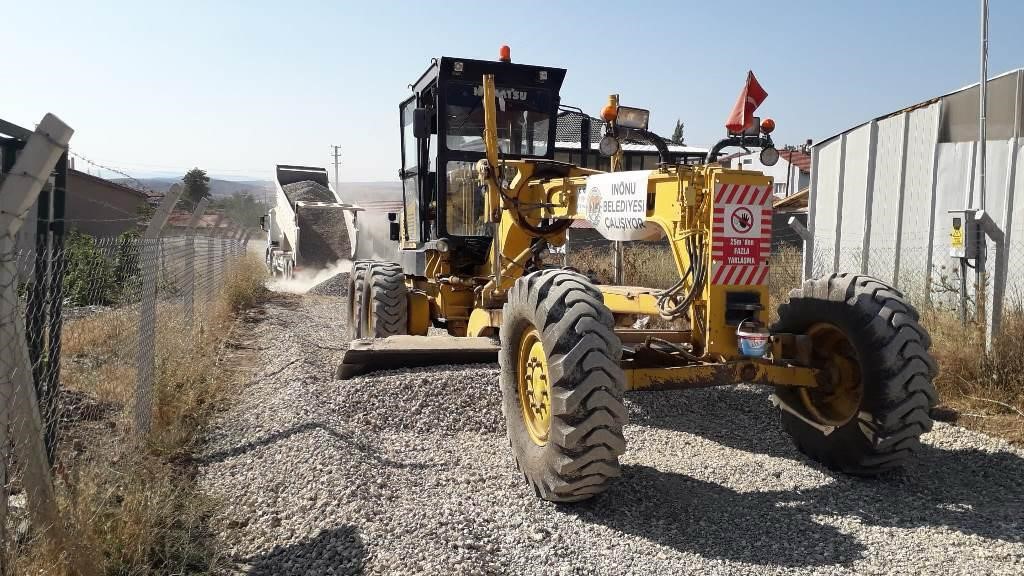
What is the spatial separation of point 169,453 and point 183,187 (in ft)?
6.27

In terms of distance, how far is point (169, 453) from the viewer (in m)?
5.29

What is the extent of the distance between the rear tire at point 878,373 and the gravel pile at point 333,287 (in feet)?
43.7

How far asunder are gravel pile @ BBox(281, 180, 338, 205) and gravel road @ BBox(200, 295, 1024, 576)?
15.1m

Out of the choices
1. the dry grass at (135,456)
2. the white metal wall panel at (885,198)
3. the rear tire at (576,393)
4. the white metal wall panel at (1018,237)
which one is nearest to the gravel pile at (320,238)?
the dry grass at (135,456)

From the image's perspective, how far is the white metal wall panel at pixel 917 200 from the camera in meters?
8.92

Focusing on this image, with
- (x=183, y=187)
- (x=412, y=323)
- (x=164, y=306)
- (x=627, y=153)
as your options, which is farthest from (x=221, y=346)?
(x=627, y=153)

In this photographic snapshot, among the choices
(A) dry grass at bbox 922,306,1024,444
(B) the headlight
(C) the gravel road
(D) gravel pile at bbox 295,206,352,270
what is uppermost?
(B) the headlight

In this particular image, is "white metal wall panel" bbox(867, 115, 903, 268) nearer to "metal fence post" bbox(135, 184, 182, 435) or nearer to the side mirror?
the side mirror

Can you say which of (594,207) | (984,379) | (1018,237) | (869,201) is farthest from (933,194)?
(594,207)

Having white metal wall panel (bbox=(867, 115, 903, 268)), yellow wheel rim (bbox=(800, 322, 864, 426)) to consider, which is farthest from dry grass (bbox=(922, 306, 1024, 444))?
white metal wall panel (bbox=(867, 115, 903, 268))

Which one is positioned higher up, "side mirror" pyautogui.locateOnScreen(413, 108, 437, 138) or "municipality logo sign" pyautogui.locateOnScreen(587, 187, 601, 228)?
"side mirror" pyautogui.locateOnScreen(413, 108, 437, 138)

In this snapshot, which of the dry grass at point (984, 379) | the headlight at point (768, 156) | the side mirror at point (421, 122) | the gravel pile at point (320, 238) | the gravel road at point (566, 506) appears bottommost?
the gravel road at point (566, 506)

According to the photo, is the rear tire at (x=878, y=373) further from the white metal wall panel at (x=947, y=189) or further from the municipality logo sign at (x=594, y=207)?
the white metal wall panel at (x=947, y=189)

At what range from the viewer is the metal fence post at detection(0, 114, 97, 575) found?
8.38 ft
